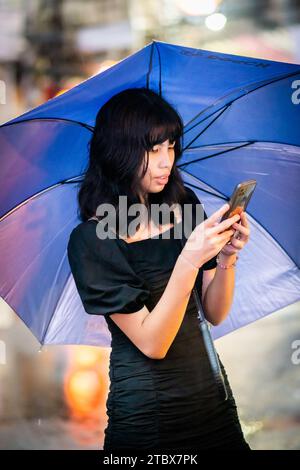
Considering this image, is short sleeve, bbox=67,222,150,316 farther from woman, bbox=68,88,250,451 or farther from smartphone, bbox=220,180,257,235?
smartphone, bbox=220,180,257,235

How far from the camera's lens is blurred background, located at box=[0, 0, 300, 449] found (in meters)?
3.64

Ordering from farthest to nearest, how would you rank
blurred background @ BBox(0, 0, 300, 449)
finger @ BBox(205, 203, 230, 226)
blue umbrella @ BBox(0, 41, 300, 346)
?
blurred background @ BBox(0, 0, 300, 449)
blue umbrella @ BBox(0, 41, 300, 346)
finger @ BBox(205, 203, 230, 226)

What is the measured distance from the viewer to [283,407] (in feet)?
12.1

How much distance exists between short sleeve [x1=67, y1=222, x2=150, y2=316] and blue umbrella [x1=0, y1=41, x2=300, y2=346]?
1.38 feet

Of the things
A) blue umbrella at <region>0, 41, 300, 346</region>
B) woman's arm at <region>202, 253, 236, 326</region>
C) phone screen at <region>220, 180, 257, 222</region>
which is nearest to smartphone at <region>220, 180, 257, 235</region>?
phone screen at <region>220, 180, 257, 222</region>

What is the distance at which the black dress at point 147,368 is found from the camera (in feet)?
4.74

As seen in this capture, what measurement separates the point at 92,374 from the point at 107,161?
3.00 meters

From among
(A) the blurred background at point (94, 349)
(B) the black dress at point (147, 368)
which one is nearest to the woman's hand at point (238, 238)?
(B) the black dress at point (147, 368)

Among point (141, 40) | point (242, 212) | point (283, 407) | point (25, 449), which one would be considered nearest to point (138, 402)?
point (242, 212)

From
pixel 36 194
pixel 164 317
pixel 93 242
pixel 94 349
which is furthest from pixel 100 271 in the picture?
pixel 94 349

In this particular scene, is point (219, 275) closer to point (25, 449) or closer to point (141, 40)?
point (25, 449)

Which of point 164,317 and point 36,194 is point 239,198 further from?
point 36,194

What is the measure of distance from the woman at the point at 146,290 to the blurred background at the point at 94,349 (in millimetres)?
1981

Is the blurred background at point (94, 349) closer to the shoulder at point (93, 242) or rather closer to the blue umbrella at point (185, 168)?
the blue umbrella at point (185, 168)
